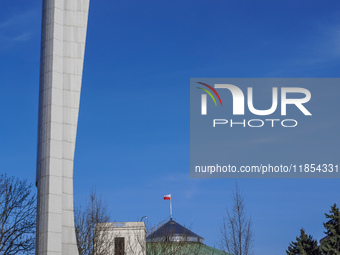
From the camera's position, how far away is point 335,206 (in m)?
42.6

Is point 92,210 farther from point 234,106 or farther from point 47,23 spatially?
point 47,23

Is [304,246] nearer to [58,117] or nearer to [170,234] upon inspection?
[170,234]

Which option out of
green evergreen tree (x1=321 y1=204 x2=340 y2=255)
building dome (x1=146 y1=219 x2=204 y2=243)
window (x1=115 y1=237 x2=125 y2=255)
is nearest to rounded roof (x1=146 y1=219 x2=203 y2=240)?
building dome (x1=146 y1=219 x2=204 y2=243)

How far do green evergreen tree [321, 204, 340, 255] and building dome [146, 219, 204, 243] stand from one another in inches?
418

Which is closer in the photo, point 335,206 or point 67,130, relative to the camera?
point 67,130

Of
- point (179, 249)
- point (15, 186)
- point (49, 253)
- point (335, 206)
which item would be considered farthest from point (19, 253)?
point (335, 206)

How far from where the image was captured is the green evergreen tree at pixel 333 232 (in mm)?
41906

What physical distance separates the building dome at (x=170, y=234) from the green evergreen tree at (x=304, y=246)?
8.78 m

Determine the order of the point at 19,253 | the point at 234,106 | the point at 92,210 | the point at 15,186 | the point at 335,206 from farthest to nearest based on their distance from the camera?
the point at 335,206
the point at 92,210
the point at 15,186
the point at 19,253
the point at 234,106

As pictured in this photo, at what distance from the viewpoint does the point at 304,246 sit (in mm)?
45281

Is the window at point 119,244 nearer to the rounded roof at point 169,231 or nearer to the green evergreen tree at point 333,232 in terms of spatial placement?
the rounded roof at point 169,231

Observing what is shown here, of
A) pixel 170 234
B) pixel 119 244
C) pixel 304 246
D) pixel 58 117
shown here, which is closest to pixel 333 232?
pixel 304 246

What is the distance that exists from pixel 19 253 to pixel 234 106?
53.1 ft

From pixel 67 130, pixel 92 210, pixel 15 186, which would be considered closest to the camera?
pixel 67 130
